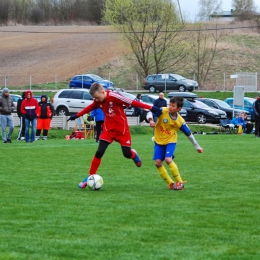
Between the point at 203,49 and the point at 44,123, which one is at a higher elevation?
the point at 203,49

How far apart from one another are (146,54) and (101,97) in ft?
175

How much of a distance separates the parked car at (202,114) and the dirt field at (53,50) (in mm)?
26335

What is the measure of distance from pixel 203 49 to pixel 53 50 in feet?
55.7

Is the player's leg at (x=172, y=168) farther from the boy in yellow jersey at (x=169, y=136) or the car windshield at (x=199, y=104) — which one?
the car windshield at (x=199, y=104)

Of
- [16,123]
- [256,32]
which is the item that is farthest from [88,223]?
[256,32]

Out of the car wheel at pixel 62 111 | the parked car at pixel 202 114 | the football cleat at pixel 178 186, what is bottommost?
the parked car at pixel 202 114

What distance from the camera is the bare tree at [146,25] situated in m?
62.2

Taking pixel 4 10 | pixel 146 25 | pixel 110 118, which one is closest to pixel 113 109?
pixel 110 118

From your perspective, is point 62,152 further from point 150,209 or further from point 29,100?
point 150,209

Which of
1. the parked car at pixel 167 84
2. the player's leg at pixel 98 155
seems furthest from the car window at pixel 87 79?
the player's leg at pixel 98 155

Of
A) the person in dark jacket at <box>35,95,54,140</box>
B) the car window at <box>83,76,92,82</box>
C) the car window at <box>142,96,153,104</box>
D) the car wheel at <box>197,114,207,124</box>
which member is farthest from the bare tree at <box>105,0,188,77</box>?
the person in dark jacket at <box>35,95,54,140</box>

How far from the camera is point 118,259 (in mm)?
6457

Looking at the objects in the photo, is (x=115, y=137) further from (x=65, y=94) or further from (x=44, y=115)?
(x=65, y=94)

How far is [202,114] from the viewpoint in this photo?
38.5 metres
